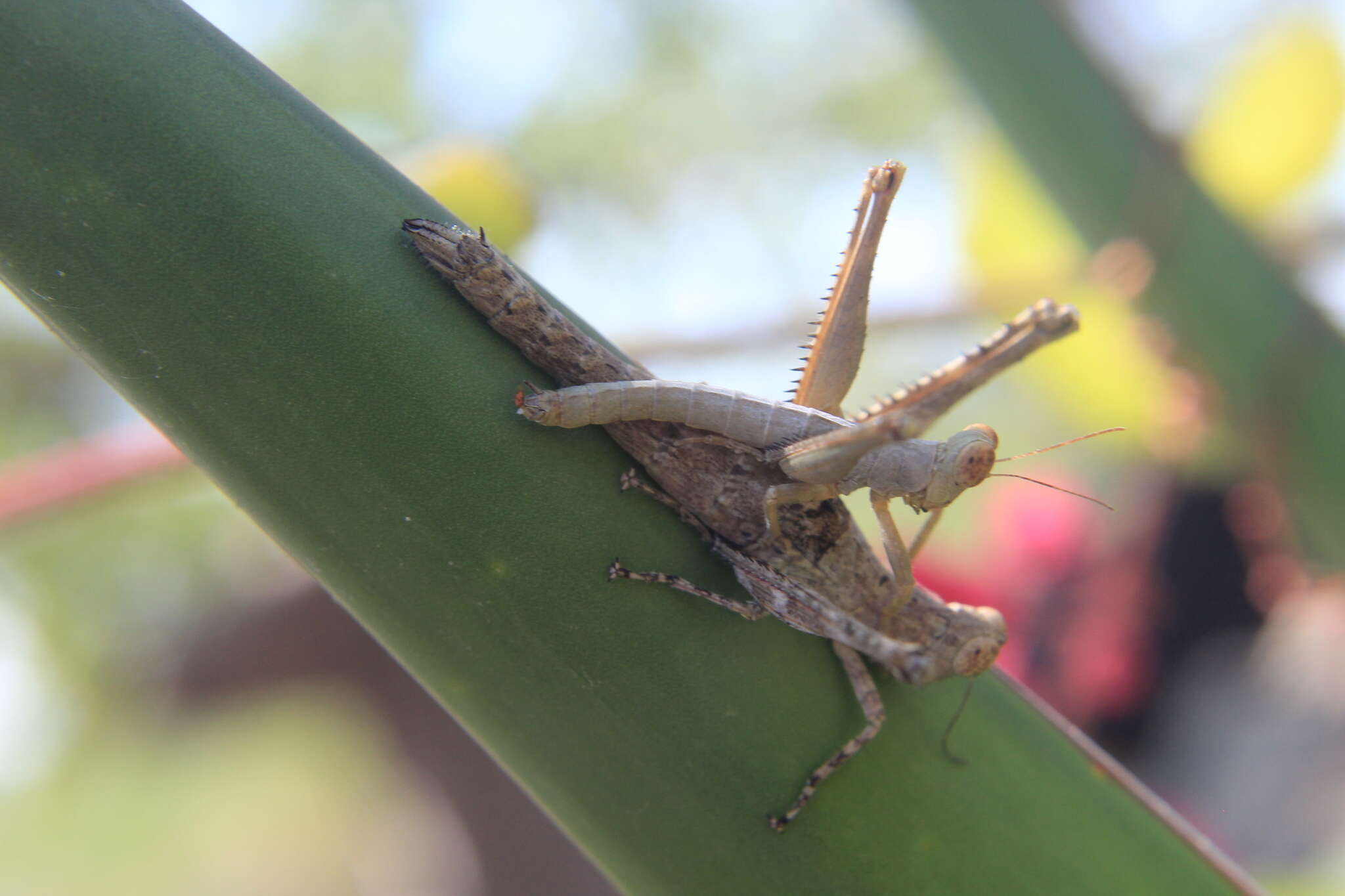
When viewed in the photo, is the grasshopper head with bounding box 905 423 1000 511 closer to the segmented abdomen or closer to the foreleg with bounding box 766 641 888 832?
the segmented abdomen

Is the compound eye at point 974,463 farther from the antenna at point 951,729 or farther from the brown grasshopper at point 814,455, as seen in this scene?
the antenna at point 951,729

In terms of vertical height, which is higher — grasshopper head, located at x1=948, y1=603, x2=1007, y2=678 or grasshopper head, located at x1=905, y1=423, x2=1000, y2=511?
grasshopper head, located at x1=905, y1=423, x2=1000, y2=511

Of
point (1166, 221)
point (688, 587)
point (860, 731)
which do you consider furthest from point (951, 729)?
point (1166, 221)

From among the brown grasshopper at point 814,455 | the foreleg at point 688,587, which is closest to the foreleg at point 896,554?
the brown grasshopper at point 814,455

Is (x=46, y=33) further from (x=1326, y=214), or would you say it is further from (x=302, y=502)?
(x=1326, y=214)

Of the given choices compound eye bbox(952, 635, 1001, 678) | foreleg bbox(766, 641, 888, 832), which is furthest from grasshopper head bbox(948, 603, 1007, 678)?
foreleg bbox(766, 641, 888, 832)

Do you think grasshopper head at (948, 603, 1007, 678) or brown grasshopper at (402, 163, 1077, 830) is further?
grasshopper head at (948, 603, 1007, 678)
